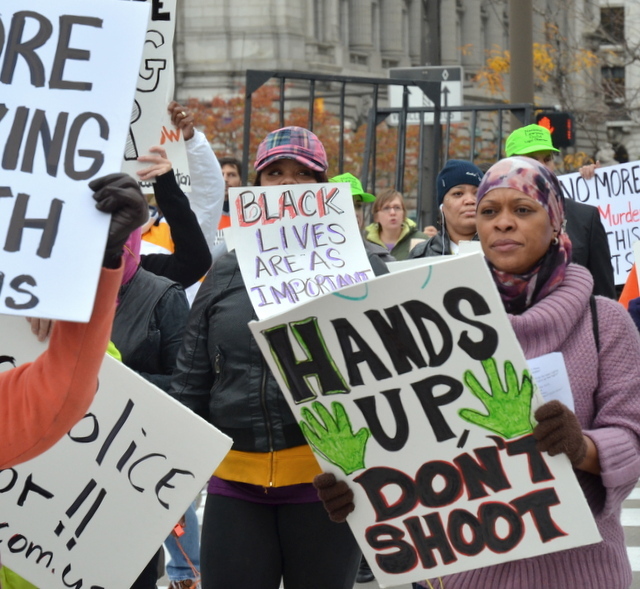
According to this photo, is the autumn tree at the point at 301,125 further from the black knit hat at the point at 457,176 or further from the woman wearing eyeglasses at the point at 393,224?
the black knit hat at the point at 457,176

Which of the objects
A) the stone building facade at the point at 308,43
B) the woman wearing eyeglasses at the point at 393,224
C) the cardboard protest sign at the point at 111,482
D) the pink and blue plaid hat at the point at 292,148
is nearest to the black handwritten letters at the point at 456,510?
the cardboard protest sign at the point at 111,482

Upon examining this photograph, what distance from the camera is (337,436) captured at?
3316mm

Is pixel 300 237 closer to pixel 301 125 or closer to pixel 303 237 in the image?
pixel 303 237

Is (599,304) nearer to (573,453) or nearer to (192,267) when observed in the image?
(573,453)

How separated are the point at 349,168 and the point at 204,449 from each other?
31.8 meters

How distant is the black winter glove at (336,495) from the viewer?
10.9 ft

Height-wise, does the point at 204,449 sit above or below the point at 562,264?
below

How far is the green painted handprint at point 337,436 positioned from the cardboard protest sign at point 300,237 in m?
1.00

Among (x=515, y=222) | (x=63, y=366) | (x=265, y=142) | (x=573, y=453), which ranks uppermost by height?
(x=265, y=142)

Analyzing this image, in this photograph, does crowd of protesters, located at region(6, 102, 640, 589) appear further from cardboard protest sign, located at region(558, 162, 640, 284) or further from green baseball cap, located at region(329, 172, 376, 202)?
cardboard protest sign, located at region(558, 162, 640, 284)

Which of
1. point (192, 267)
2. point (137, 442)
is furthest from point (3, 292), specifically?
point (192, 267)

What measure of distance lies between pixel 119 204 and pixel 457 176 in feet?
12.2

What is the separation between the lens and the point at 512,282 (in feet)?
11.0

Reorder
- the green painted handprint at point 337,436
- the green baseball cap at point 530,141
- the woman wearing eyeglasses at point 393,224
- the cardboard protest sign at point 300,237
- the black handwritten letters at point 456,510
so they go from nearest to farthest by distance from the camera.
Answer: the black handwritten letters at point 456,510 → the green painted handprint at point 337,436 → the cardboard protest sign at point 300,237 → the green baseball cap at point 530,141 → the woman wearing eyeglasses at point 393,224
